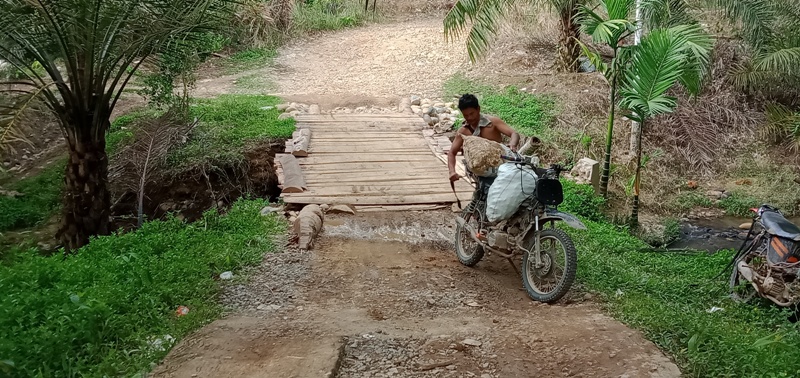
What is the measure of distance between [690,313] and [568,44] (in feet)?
31.5

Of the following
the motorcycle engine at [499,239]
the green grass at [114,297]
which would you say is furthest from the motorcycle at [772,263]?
the green grass at [114,297]

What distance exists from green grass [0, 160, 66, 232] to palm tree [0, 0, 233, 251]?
3.07 metres

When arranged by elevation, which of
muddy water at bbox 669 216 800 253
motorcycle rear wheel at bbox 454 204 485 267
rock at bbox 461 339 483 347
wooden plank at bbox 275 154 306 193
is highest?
wooden plank at bbox 275 154 306 193

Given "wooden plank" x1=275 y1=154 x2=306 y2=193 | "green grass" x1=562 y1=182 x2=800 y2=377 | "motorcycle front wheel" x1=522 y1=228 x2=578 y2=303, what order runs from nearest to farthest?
"green grass" x1=562 y1=182 x2=800 y2=377 → "motorcycle front wheel" x1=522 y1=228 x2=578 y2=303 → "wooden plank" x1=275 y1=154 x2=306 y2=193

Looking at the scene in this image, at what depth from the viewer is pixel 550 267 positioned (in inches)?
181

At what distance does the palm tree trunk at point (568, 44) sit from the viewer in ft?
40.4

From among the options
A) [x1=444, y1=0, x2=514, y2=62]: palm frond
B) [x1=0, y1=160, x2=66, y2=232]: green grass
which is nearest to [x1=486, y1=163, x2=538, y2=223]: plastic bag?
[x1=444, y1=0, x2=514, y2=62]: palm frond

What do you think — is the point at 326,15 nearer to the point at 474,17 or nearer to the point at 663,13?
the point at 474,17

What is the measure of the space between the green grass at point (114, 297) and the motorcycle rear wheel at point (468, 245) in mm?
1709

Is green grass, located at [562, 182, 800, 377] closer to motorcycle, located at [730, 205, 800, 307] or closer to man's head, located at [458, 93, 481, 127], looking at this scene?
motorcycle, located at [730, 205, 800, 307]

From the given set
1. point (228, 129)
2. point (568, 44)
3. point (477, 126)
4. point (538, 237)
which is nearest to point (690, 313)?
point (538, 237)

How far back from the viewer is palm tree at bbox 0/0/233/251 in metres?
5.56

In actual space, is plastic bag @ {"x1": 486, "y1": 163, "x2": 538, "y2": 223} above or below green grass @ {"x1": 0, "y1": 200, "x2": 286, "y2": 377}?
above

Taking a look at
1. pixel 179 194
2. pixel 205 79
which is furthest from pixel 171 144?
pixel 205 79
